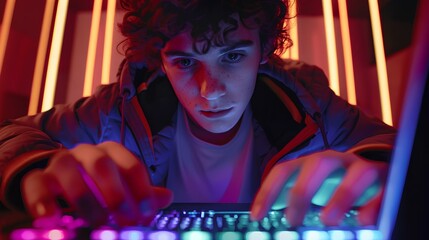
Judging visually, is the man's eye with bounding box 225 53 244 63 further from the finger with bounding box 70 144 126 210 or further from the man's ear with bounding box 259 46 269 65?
the finger with bounding box 70 144 126 210

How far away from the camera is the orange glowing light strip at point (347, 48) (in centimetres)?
72

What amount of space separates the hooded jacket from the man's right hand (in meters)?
0.33

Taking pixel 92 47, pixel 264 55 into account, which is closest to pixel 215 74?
pixel 264 55

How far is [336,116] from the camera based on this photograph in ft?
2.64

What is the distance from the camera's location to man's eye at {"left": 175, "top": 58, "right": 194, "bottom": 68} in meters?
0.67

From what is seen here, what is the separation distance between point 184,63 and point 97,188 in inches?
14.1

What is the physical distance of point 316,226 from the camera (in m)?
0.37

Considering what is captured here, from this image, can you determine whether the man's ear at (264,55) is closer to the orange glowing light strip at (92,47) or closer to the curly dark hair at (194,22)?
the curly dark hair at (194,22)

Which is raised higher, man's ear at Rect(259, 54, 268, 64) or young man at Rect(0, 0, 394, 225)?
man's ear at Rect(259, 54, 268, 64)

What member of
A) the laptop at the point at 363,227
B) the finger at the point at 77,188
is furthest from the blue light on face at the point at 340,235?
the finger at the point at 77,188

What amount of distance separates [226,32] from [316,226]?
406 mm

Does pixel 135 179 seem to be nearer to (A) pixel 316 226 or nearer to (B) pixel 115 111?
(A) pixel 316 226

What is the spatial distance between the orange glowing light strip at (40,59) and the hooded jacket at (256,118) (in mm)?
30

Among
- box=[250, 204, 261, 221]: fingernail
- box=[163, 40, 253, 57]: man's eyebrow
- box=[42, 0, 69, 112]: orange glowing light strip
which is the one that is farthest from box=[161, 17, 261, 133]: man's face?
box=[250, 204, 261, 221]: fingernail
